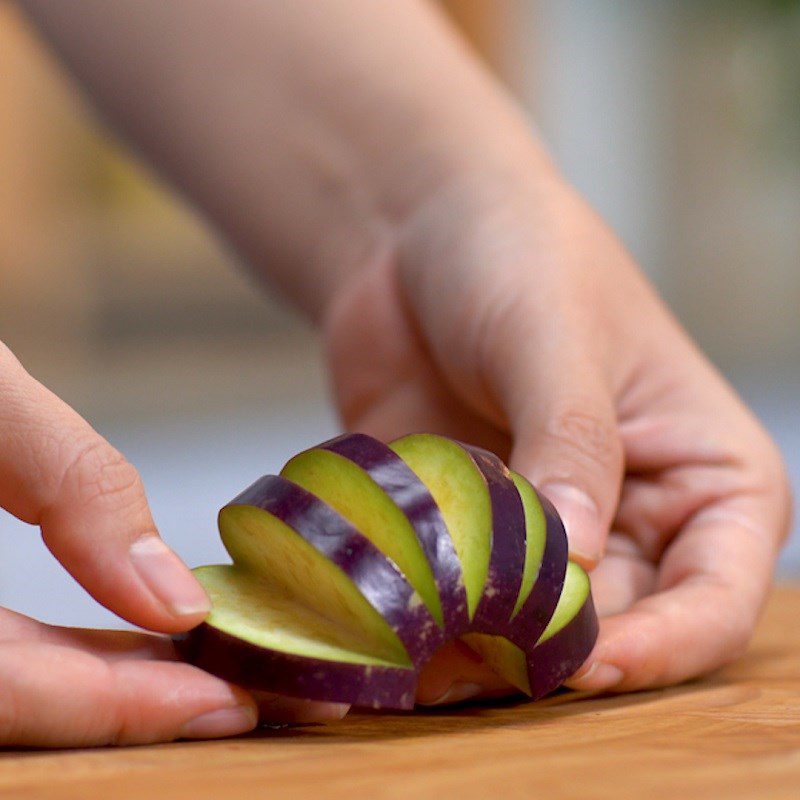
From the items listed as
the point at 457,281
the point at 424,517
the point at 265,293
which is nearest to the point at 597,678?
the point at 424,517

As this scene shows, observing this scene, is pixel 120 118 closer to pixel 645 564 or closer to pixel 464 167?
pixel 464 167

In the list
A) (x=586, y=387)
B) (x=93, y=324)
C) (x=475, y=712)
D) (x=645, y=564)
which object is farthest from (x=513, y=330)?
(x=93, y=324)

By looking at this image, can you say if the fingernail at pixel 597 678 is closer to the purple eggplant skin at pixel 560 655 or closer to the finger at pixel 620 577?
the purple eggplant skin at pixel 560 655

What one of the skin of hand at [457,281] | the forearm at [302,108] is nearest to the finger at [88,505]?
the skin of hand at [457,281]

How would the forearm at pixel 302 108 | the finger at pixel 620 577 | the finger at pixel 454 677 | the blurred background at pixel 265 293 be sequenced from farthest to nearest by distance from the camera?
the blurred background at pixel 265 293
the forearm at pixel 302 108
the finger at pixel 620 577
the finger at pixel 454 677

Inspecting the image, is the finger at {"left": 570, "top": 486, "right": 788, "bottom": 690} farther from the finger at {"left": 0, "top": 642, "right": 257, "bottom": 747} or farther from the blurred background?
the blurred background
